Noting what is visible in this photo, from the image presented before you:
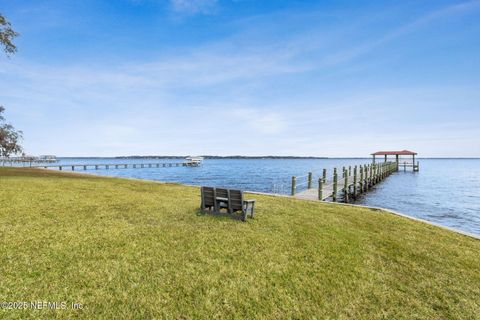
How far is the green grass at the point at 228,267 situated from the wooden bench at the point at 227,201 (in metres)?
0.46

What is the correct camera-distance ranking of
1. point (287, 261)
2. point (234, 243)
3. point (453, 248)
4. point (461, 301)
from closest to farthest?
point (461, 301), point (287, 261), point (234, 243), point (453, 248)

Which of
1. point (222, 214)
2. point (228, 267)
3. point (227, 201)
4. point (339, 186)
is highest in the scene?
point (227, 201)

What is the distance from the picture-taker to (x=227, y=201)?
28.3 ft

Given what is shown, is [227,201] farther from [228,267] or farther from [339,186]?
[339,186]

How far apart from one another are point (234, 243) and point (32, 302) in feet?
12.0

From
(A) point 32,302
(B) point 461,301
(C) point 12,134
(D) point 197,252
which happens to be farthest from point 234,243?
(C) point 12,134

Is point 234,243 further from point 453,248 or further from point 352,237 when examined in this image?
point 453,248

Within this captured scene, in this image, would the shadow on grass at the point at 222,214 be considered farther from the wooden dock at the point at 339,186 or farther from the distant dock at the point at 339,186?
the wooden dock at the point at 339,186

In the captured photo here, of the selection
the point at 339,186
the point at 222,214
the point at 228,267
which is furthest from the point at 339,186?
Answer: the point at 228,267

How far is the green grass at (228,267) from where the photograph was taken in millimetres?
3832

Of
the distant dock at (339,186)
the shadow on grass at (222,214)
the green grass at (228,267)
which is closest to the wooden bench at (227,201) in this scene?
the shadow on grass at (222,214)

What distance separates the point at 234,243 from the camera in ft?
20.3

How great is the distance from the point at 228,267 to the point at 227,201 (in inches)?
147

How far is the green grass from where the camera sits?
3.83 m
